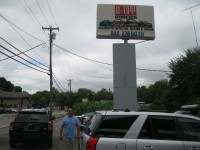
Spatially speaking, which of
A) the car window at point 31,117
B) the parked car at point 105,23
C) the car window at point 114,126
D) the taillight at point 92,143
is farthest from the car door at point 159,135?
the parked car at point 105,23

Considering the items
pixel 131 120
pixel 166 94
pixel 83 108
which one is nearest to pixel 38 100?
pixel 83 108

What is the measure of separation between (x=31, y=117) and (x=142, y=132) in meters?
9.25

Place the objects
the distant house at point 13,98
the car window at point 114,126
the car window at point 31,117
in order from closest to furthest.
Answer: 1. the car window at point 114,126
2. the car window at point 31,117
3. the distant house at point 13,98

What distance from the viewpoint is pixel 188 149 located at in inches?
310

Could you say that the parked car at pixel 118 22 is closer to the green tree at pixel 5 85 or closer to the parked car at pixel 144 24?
the parked car at pixel 144 24

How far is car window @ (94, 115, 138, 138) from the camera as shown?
7781mm

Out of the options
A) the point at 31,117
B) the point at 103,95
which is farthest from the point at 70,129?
the point at 103,95

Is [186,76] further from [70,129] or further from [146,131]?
[146,131]

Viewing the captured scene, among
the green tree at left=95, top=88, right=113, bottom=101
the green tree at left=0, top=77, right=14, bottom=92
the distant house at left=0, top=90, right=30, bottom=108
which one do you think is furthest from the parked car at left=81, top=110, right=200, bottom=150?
the green tree at left=0, top=77, right=14, bottom=92

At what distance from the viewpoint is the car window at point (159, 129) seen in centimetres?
791

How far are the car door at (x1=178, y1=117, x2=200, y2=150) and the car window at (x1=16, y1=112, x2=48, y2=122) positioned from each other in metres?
9.18

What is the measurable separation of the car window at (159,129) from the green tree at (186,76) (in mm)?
35356

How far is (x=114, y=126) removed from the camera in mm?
7875

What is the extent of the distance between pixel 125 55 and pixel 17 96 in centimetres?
9544
